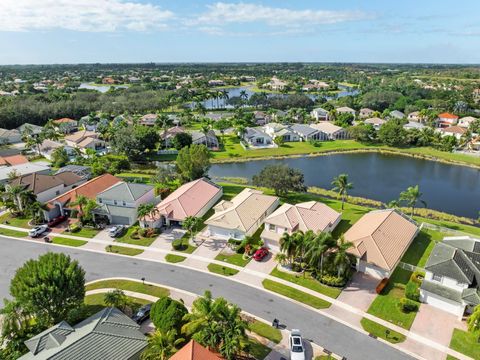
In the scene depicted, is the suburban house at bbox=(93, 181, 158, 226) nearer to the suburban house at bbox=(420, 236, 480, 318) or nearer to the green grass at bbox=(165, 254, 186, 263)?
the green grass at bbox=(165, 254, 186, 263)

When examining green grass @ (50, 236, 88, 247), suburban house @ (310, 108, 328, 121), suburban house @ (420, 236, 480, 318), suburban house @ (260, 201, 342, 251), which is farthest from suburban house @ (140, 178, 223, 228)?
suburban house @ (310, 108, 328, 121)

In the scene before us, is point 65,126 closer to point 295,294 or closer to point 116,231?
point 116,231

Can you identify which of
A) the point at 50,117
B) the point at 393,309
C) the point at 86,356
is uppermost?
the point at 50,117

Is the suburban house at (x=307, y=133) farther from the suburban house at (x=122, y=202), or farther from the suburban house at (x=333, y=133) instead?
the suburban house at (x=122, y=202)

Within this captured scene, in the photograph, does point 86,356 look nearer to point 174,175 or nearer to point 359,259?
point 359,259

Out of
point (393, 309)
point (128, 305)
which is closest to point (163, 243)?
point (128, 305)
